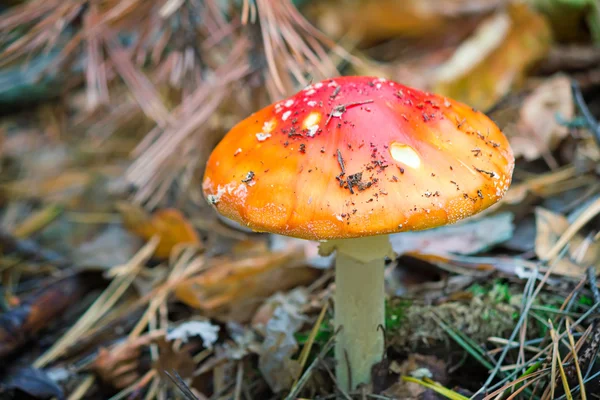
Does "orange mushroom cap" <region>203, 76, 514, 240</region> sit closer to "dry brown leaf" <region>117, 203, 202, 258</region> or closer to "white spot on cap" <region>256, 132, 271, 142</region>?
"white spot on cap" <region>256, 132, 271, 142</region>

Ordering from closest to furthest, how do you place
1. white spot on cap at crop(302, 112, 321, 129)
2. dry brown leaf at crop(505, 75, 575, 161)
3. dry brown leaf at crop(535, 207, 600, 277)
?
white spot on cap at crop(302, 112, 321, 129) < dry brown leaf at crop(535, 207, 600, 277) < dry brown leaf at crop(505, 75, 575, 161)

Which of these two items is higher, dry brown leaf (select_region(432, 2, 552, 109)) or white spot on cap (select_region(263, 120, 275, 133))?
white spot on cap (select_region(263, 120, 275, 133))

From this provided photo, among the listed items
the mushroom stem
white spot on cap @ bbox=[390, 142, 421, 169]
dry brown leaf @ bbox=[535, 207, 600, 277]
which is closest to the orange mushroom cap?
white spot on cap @ bbox=[390, 142, 421, 169]

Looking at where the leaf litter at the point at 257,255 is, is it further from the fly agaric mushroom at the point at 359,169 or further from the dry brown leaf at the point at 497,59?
the fly agaric mushroom at the point at 359,169

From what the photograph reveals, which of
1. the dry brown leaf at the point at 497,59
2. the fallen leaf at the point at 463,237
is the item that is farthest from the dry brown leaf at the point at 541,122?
the fallen leaf at the point at 463,237

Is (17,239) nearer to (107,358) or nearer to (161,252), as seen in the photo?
(161,252)

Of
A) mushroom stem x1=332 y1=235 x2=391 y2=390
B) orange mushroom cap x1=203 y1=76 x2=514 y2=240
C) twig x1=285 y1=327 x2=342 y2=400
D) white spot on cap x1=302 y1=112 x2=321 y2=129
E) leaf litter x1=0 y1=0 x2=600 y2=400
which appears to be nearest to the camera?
orange mushroom cap x1=203 y1=76 x2=514 y2=240

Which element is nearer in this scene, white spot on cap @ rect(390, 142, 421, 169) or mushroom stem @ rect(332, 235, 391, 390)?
white spot on cap @ rect(390, 142, 421, 169)
